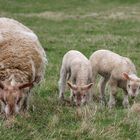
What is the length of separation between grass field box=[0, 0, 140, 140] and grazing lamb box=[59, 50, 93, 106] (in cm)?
33

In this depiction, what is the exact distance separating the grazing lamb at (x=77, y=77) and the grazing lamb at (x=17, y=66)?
1.15 meters

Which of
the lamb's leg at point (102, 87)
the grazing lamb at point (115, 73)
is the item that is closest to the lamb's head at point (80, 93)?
the grazing lamb at point (115, 73)

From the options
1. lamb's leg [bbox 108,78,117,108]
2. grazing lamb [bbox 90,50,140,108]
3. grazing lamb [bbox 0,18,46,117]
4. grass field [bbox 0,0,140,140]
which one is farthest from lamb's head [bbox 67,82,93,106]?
grazing lamb [bbox 0,18,46,117]

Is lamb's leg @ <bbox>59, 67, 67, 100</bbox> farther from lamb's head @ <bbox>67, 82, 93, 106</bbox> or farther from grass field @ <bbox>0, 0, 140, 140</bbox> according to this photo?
lamb's head @ <bbox>67, 82, 93, 106</bbox>

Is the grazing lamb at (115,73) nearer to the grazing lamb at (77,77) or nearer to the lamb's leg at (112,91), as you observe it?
the lamb's leg at (112,91)

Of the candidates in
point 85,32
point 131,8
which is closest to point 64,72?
point 85,32

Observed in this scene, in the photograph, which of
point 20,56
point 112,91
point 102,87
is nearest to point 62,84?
point 102,87

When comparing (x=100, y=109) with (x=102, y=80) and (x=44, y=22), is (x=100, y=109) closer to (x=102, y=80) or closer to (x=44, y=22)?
(x=102, y=80)

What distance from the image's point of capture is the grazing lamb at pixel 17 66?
292 inches

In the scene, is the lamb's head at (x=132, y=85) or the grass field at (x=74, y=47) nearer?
the grass field at (x=74, y=47)

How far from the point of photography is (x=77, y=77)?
10641mm

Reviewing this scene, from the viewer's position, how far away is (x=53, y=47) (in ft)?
61.9

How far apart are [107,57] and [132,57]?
491 cm

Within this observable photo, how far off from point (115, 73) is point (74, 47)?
7922 millimetres
